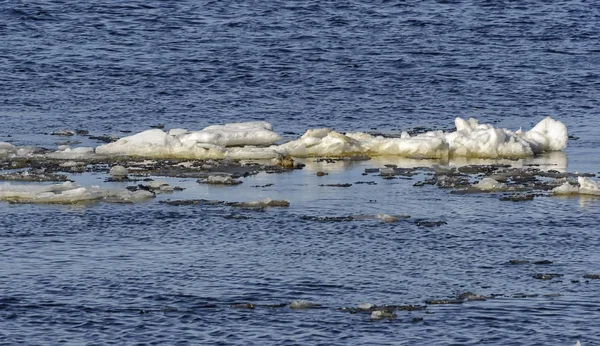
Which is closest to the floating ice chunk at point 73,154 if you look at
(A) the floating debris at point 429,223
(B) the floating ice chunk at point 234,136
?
(B) the floating ice chunk at point 234,136

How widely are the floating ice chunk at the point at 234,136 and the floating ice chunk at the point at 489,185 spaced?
6.06 metres

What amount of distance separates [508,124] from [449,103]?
10.2 ft

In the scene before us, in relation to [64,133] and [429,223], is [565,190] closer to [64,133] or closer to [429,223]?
[429,223]

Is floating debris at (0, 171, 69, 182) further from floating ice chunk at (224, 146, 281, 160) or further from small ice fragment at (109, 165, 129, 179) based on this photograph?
floating ice chunk at (224, 146, 281, 160)

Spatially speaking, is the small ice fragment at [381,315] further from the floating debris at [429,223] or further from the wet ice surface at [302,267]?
the floating debris at [429,223]

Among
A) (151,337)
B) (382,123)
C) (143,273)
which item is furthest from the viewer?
(382,123)

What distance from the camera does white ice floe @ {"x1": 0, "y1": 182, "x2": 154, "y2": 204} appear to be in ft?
68.9

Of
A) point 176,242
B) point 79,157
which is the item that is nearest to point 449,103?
point 79,157

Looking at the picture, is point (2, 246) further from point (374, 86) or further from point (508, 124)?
point (374, 86)

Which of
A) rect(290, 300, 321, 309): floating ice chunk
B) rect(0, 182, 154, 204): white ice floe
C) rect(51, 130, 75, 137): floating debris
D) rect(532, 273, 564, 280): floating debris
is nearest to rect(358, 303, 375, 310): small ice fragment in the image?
rect(290, 300, 321, 309): floating ice chunk

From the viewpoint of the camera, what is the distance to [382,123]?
3064cm

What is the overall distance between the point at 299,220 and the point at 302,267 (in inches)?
111

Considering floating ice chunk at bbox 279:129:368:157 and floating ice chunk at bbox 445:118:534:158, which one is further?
floating ice chunk at bbox 279:129:368:157

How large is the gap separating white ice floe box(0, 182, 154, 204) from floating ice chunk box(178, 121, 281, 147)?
4768 mm
